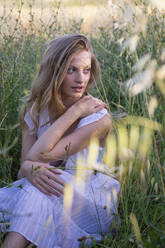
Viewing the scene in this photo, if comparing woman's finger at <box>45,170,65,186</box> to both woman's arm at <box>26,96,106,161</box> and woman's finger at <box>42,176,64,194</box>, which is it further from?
woman's arm at <box>26,96,106,161</box>

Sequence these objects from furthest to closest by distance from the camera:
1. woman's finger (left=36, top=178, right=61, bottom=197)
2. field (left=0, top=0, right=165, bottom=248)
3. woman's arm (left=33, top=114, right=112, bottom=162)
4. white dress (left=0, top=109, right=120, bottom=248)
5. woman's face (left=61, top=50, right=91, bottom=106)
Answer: woman's face (left=61, top=50, right=91, bottom=106) < woman's arm (left=33, top=114, right=112, bottom=162) < woman's finger (left=36, top=178, right=61, bottom=197) < white dress (left=0, top=109, right=120, bottom=248) < field (left=0, top=0, right=165, bottom=248)

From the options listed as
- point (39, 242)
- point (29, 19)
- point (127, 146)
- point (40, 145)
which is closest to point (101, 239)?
point (39, 242)

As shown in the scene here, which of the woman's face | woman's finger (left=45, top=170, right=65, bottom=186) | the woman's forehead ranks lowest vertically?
woman's finger (left=45, top=170, right=65, bottom=186)

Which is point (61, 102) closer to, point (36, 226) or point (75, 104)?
point (75, 104)

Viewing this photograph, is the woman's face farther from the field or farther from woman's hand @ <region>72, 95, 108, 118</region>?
the field

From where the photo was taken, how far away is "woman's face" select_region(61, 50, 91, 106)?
2.04m

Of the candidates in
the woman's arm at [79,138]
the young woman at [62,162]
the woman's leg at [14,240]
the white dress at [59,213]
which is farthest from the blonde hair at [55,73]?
the woman's leg at [14,240]

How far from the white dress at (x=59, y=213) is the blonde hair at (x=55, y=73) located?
0.48 m

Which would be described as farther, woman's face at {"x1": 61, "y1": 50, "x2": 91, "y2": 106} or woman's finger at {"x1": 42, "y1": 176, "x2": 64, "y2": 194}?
woman's face at {"x1": 61, "y1": 50, "x2": 91, "y2": 106}

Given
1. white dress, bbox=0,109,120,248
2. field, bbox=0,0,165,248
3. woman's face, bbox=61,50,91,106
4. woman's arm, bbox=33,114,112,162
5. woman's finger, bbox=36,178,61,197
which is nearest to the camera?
field, bbox=0,0,165,248

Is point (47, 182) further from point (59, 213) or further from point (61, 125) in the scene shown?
point (61, 125)

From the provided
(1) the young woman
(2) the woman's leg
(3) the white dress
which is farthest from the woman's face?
(2) the woman's leg

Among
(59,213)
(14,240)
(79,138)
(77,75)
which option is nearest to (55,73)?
(77,75)

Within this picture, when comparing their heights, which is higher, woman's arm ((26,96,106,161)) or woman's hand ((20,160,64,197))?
woman's arm ((26,96,106,161))
